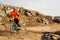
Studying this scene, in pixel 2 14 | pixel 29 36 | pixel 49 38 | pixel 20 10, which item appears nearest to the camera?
pixel 49 38

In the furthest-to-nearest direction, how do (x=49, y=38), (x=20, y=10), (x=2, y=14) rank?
(x=20, y=10) → (x=2, y=14) → (x=49, y=38)

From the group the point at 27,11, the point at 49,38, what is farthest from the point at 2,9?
the point at 49,38

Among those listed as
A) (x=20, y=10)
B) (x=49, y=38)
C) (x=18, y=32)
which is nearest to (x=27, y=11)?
(x=20, y=10)

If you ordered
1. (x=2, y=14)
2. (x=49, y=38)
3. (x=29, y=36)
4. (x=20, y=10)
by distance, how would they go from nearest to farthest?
(x=49, y=38), (x=29, y=36), (x=2, y=14), (x=20, y=10)

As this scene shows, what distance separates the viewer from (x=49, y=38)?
13695 mm

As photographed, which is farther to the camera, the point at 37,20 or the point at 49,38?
the point at 37,20

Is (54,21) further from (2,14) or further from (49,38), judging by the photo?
(49,38)

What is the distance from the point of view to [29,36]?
1744cm

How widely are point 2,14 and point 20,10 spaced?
337 cm

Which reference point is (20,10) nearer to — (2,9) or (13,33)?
(2,9)

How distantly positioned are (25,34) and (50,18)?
535 inches

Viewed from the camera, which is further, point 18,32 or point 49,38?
point 18,32

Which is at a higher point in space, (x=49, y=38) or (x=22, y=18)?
(x=49, y=38)

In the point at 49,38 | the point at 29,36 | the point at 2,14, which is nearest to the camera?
the point at 49,38
